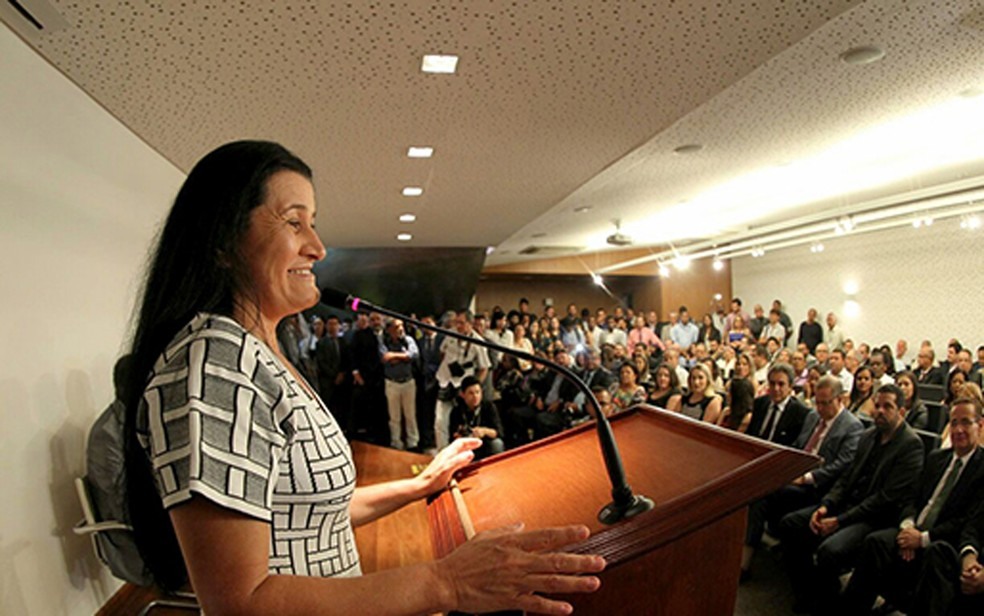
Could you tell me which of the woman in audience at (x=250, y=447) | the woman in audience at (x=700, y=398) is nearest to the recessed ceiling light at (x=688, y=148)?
the woman in audience at (x=700, y=398)

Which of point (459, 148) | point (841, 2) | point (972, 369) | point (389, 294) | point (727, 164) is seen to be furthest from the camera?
point (389, 294)

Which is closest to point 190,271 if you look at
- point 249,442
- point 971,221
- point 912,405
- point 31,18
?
point 249,442

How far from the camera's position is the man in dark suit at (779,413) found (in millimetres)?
3559

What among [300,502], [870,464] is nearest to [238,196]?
[300,502]

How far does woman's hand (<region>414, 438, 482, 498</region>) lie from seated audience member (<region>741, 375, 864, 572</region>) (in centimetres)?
242

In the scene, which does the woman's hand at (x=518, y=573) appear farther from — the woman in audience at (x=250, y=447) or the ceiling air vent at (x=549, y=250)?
the ceiling air vent at (x=549, y=250)

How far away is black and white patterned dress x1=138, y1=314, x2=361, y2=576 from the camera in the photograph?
0.59m

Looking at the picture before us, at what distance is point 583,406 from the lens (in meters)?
5.26

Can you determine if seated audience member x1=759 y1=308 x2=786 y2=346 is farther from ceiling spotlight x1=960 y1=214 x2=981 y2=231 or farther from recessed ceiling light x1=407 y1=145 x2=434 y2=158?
recessed ceiling light x1=407 y1=145 x2=434 y2=158

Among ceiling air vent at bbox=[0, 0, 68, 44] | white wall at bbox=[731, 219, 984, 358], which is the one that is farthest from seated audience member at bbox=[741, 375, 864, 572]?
white wall at bbox=[731, 219, 984, 358]

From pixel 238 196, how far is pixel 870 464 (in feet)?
10.1

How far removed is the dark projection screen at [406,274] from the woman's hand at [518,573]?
303 inches

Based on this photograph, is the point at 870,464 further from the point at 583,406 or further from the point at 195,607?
the point at 195,607

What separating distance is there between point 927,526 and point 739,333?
303 inches
